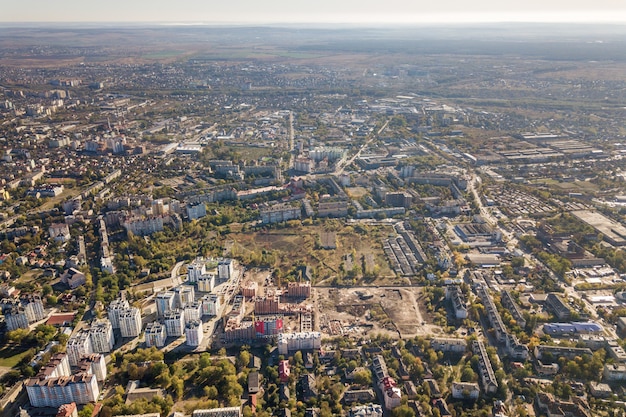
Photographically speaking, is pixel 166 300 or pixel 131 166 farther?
pixel 131 166

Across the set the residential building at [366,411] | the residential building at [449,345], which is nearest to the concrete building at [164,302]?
the residential building at [366,411]

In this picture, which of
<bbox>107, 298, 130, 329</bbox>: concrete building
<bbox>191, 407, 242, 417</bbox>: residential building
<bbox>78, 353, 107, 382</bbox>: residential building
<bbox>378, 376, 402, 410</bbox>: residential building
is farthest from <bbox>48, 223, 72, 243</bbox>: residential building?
<bbox>378, 376, 402, 410</bbox>: residential building

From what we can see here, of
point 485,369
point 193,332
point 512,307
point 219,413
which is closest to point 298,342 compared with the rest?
point 193,332

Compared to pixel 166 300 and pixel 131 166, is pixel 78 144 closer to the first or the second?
pixel 131 166

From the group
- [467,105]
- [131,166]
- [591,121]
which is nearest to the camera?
[131,166]

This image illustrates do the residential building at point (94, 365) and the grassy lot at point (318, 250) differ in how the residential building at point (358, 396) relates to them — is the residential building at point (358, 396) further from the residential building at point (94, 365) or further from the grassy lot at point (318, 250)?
the residential building at point (94, 365)

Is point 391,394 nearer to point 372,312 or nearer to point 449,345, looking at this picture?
point 449,345

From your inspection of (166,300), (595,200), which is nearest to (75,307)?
(166,300)
